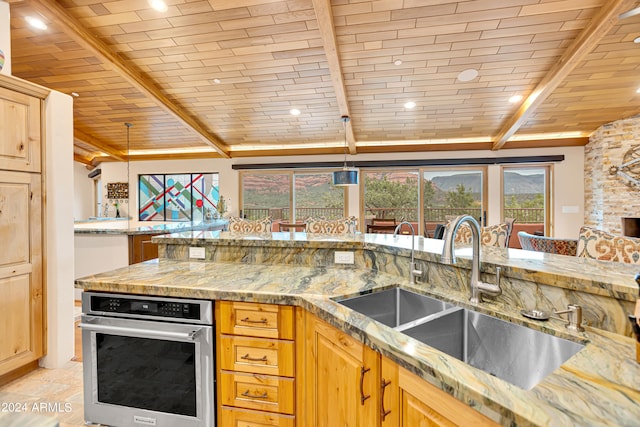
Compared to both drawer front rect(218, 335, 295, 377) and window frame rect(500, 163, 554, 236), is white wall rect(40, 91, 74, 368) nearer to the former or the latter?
drawer front rect(218, 335, 295, 377)

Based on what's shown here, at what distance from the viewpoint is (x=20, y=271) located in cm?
222

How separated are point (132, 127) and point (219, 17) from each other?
3809mm

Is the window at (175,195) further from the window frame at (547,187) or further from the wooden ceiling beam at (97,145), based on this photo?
the window frame at (547,187)

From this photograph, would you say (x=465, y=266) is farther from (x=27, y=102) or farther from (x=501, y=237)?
(x=27, y=102)

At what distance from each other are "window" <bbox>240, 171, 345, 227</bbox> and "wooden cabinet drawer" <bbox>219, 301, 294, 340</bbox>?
5514 millimetres

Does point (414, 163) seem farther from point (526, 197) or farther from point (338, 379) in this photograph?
point (338, 379)

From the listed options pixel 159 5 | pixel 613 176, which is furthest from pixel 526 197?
pixel 159 5

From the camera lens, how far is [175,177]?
7754 millimetres

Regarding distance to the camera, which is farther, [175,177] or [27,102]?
[175,177]

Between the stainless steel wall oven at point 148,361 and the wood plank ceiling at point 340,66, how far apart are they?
2835 millimetres

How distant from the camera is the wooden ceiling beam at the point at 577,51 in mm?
2869

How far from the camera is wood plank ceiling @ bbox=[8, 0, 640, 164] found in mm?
3123

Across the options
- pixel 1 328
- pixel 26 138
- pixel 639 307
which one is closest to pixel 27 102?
pixel 26 138

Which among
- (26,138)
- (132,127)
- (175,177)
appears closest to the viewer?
(26,138)
